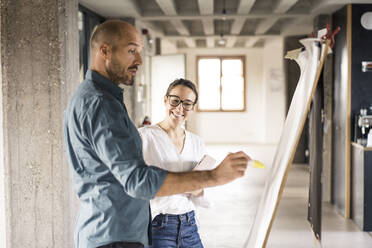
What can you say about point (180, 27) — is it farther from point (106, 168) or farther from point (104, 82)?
point (106, 168)

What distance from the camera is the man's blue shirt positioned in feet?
4.58

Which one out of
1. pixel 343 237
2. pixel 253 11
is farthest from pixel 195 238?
pixel 253 11

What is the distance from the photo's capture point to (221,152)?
11.3 m

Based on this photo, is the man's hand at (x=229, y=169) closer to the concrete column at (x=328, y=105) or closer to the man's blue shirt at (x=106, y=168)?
the man's blue shirt at (x=106, y=168)

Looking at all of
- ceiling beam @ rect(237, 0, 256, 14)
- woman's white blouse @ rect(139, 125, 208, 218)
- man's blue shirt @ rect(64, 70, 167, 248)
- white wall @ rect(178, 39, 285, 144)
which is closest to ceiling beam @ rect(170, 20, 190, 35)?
ceiling beam @ rect(237, 0, 256, 14)

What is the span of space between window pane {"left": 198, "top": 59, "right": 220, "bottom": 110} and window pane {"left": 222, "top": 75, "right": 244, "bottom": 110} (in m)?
0.19

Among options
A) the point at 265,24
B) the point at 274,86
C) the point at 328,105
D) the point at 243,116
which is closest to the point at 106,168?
the point at 328,105

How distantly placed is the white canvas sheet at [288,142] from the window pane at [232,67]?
11833 mm

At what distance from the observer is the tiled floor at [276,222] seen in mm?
4492

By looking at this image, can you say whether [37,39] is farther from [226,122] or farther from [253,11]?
[226,122]

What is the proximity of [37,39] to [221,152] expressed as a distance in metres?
8.24

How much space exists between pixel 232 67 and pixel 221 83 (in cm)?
59

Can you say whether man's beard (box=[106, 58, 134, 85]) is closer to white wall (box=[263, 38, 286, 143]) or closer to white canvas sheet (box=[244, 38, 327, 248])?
white canvas sheet (box=[244, 38, 327, 248])

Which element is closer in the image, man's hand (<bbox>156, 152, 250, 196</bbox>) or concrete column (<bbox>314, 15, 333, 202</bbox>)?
man's hand (<bbox>156, 152, 250, 196</bbox>)
